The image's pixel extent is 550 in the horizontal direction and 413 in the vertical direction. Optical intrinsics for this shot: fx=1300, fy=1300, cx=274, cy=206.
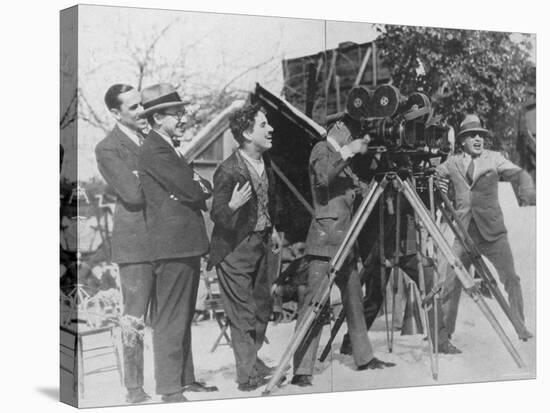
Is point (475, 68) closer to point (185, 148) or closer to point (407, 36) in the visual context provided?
point (407, 36)

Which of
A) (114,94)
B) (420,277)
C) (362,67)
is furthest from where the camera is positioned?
(420,277)

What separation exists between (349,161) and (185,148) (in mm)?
1737

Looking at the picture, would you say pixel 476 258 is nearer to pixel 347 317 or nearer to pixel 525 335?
pixel 525 335

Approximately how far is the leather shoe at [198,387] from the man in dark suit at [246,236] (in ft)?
0.93

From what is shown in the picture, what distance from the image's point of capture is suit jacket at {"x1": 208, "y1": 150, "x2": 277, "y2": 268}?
11.5 meters

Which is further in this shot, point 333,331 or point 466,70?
point 466,70

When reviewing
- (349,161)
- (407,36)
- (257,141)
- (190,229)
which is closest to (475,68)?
(407,36)

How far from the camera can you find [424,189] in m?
12.7

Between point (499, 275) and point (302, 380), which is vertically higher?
point (499, 275)

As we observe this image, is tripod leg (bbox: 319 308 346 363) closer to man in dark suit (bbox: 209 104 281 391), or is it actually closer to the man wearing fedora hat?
man in dark suit (bbox: 209 104 281 391)

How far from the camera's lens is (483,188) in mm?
13039

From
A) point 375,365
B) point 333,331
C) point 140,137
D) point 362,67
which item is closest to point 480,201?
point 362,67

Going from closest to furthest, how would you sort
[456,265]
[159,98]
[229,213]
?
1. [159,98]
2. [229,213]
3. [456,265]

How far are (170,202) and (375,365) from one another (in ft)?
8.86
